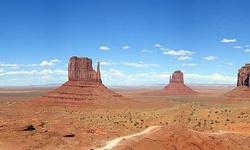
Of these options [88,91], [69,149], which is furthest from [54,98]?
[69,149]

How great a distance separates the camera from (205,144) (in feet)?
113

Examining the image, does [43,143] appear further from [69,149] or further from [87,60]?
[87,60]

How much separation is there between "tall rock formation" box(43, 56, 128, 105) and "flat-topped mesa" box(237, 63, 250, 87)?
54736 mm

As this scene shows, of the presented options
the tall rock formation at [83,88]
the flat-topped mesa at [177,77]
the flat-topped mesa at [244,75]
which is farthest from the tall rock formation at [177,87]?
the tall rock formation at [83,88]

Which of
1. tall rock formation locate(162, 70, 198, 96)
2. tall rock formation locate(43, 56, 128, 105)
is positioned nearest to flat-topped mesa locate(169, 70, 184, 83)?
tall rock formation locate(162, 70, 198, 96)

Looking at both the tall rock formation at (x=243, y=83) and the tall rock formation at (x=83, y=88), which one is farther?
the tall rock formation at (x=243, y=83)

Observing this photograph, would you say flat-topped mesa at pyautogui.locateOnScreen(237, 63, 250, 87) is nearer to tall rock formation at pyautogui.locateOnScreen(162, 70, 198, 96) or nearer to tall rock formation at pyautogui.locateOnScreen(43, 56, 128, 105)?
tall rock formation at pyautogui.locateOnScreen(43, 56, 128, 105)

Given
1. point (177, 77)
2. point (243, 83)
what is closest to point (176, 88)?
point (177, 77)

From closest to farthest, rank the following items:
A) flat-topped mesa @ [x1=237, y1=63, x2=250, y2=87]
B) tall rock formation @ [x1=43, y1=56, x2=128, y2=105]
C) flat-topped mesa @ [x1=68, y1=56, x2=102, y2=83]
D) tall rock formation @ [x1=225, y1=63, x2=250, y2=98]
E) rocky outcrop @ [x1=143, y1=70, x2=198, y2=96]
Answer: tall rock formation @ [x1=43, y1=56, x2=128, y2=105], flat-topped mesa @ [x1=68, y1=56, x2=102, y2=83], tall rock formation @ [x1=225, y1=63, x2=250, y2=98], flat-topped mesa @ [x1=237, y1=63, x2=250, y2=87], rocky outcrop @ [x1=143, y1=70, x2=198, y2=96]

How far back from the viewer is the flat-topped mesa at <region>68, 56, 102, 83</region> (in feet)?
360

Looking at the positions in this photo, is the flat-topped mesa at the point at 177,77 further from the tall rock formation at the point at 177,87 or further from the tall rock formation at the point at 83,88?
the tall rock formation at the point at 83,88

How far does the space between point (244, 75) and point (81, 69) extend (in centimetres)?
6893

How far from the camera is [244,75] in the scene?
12694 centimetres

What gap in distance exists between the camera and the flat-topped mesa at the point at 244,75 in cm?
12550
